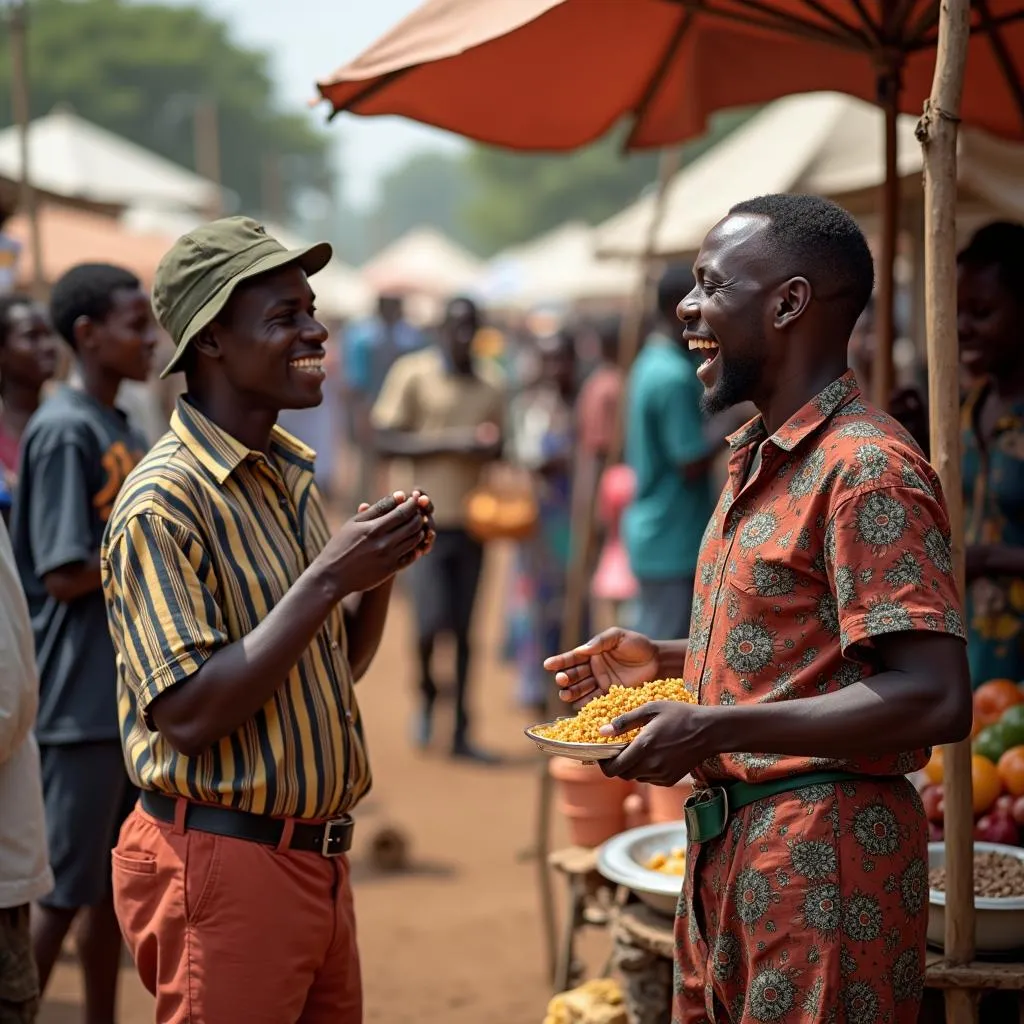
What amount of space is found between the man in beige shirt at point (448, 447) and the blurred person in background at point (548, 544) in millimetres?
787

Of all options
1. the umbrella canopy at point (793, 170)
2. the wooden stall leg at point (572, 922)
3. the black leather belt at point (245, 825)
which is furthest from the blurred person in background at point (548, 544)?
the black leather belt at point (245, 825)

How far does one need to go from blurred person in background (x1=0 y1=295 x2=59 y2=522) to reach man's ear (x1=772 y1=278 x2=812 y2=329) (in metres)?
3.68

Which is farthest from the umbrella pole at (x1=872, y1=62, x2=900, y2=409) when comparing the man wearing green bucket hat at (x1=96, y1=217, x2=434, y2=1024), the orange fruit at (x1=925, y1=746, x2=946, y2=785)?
the man wearing green bucket hat at (x1=96, y1=217, x2=434, y2=1024)

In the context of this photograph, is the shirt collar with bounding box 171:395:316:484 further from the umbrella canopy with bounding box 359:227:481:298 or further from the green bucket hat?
the umbrella canopy with bounding box 359:227:481:298

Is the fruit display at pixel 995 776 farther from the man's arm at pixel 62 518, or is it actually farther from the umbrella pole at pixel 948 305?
the man's arm at pixel 62 518

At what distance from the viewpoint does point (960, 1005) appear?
3.07m

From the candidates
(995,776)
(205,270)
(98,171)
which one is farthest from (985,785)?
(98,171)

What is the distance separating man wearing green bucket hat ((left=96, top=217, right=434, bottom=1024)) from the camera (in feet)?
8.78

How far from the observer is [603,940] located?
607 centimetres

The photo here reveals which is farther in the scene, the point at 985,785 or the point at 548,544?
the point at 548,544

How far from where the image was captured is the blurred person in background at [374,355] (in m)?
13.5

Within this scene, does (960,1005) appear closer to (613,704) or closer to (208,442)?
(613,704)

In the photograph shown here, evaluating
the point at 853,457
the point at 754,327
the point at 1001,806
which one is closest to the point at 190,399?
the point at 754,327

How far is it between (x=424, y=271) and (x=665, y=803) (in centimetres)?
2206
